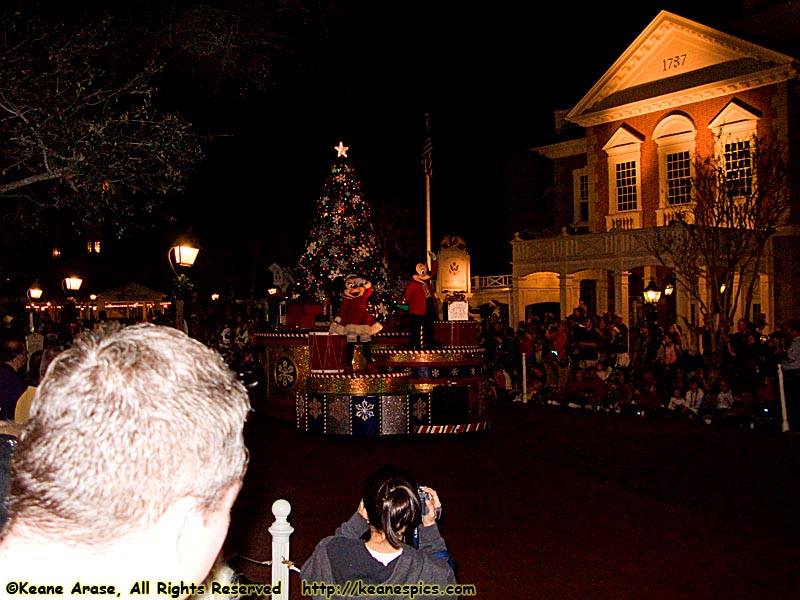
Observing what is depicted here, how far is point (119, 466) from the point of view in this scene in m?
1.30

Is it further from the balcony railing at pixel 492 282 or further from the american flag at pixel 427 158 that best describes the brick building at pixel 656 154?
the american flag at pixel 427 158

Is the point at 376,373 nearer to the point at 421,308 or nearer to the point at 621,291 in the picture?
the point at 421,308

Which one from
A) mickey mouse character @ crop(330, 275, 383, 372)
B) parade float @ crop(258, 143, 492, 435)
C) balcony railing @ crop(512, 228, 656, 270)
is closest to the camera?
parade float @ crop(258, 143, 492, 435)

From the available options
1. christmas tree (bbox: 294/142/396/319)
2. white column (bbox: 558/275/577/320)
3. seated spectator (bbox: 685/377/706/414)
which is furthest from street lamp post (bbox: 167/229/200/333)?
white column (bbox: 558/275/577/320)

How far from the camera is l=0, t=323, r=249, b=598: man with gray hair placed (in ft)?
4.26

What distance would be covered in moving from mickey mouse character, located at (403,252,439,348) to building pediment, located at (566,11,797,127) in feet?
52.7

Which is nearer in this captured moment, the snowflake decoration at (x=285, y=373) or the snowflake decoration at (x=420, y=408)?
Result: the snowflake decoration at (x=420, y=408)

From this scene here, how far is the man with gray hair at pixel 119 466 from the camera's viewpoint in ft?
4.26

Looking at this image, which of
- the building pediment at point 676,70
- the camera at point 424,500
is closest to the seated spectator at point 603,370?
the camera at point 424,500

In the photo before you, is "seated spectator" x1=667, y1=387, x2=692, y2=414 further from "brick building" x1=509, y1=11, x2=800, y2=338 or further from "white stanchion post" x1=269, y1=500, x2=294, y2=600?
"brick building" x1=509, y1=11, x2=800, y2=338

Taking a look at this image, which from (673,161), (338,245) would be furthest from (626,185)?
(338,245)

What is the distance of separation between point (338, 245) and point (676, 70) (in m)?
16.0

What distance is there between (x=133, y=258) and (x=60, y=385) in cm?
6261

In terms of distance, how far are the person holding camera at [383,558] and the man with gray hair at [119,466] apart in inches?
79.7
